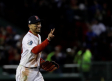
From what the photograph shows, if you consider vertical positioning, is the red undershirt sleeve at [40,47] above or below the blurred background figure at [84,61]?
above

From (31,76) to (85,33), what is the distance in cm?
840

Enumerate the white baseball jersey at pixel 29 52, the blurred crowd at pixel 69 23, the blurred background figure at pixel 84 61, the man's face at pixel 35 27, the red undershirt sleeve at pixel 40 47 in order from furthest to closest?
the blurred crowd at pixel 69 23, the blurred background figure at pixel 84 61, the man's face at pixel 35 27, the white baseball jersey at pixel 29 52, the red undershirt sleeve at pixel 40 47

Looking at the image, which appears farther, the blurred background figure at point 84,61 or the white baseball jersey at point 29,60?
the blurred background figure at point 84,61

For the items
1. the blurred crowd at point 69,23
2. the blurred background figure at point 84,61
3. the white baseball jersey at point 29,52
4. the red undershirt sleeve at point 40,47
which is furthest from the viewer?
the blurred crowd at point 69,23

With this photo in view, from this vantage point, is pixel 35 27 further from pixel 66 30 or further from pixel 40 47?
pixel 66 30

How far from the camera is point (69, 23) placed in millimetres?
15641

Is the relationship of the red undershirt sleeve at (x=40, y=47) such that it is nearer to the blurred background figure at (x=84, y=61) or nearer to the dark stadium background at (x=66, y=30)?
the dark stadium background at (x=66, y=30)

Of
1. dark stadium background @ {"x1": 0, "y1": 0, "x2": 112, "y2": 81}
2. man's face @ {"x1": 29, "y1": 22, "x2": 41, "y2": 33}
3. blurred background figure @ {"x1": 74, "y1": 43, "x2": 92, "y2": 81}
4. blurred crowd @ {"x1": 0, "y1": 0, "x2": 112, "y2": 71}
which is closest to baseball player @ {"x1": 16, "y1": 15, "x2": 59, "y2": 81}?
man's face @ {"x1": 29, "y1": 22, "x2": 41, "y2": 33}

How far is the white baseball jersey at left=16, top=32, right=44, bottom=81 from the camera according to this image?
6.75 metres

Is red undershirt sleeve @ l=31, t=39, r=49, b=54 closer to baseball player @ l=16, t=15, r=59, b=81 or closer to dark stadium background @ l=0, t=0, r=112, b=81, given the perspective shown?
baseball player @ l=16, t=15, r=59, b=81

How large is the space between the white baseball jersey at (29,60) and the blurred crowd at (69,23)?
6.14 m

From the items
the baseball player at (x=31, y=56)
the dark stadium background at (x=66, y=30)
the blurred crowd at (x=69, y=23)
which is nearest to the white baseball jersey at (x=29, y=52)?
the baseball player at (x=31, y=56)

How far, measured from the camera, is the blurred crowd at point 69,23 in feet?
46.2

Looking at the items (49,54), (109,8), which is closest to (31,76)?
(49,54)
